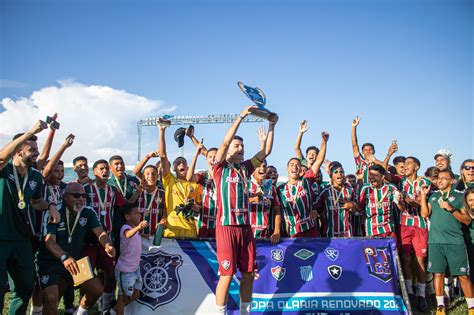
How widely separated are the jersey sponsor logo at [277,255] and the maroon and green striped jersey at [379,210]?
204 centimetres

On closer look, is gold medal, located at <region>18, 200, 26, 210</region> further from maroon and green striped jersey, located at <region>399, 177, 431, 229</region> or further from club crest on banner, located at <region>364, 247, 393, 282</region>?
maroon and green striped jersey, located at <region>399, 177, 431, 229</region>

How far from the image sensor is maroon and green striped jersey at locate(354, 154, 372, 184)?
8773 millimetres

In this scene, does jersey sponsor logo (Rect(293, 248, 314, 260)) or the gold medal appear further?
jersey sponsor logo (Rect(293, 248, 314, 260))

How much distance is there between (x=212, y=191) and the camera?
761cm

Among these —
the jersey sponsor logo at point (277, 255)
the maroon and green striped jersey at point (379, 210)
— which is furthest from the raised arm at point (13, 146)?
the maroon and green striped jersey at point (379, 210)

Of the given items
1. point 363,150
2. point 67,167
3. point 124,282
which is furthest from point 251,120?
point 124,282

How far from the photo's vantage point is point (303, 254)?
6.38 meters

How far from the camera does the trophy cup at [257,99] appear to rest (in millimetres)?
5670

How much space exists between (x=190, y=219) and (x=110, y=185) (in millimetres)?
1429

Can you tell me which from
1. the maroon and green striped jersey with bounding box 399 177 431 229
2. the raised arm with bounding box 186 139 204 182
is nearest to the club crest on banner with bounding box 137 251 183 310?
the raised arm with bounding box 186 139 204 182

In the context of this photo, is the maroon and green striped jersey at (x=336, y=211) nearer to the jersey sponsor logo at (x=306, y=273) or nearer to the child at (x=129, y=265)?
the jersey sponsor logo at (x=306, y=273)

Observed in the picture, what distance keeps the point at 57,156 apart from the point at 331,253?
4177 mm

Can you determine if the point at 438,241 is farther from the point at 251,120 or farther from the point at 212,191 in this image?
the point at 251,120

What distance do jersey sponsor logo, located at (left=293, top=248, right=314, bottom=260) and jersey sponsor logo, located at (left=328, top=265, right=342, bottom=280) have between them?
0.34 m
